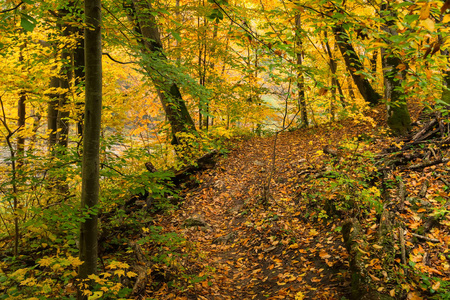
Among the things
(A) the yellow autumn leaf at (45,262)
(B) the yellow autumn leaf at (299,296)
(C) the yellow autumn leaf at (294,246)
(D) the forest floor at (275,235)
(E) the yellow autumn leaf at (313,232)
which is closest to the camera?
(A) the yellow autumn leaf at (45,262)

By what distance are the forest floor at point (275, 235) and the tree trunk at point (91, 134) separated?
152 centimetres

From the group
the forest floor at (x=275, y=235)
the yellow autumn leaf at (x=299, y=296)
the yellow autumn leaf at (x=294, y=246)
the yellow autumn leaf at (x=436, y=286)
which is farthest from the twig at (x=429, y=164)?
the yellow autumn leaf at (x=299, y=296)

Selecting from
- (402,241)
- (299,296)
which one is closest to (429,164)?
(402,241)

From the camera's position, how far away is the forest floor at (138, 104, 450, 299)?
140 inches

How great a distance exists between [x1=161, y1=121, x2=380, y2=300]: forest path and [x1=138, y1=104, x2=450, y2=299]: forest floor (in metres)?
0.02

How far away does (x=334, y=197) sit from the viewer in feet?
16.8

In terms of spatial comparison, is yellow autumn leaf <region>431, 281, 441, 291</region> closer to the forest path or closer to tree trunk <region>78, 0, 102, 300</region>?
the forest path

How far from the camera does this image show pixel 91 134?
2.89 meters

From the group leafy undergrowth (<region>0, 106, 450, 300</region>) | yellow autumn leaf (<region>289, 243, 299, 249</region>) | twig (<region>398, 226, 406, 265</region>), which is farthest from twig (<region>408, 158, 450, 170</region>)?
yellow autumn leaf (<region>289, 243, 299, 249</region>)

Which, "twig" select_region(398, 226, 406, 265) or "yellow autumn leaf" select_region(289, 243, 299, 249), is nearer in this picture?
"twig" select_region(398, 226, 406, 265)

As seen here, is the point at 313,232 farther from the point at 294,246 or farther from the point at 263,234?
the point at 263,234

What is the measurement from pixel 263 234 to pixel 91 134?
4.02 meters

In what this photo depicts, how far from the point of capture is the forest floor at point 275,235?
3.55 m

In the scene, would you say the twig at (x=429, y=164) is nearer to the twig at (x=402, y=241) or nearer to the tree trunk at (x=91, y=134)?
the twig at (x=402, y=241)
